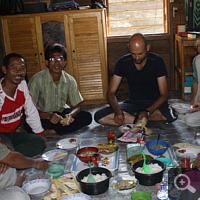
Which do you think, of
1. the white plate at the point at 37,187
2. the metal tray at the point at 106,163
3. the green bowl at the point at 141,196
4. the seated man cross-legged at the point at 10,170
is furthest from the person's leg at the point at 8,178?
the green bowl at the point at 141,196

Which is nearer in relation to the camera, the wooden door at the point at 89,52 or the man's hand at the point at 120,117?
the man's hand at the point at 120,117

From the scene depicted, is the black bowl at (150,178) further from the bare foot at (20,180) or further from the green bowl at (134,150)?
the bare foot at (20,180)

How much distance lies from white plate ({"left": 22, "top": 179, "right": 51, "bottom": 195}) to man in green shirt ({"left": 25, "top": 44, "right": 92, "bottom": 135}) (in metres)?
1.19

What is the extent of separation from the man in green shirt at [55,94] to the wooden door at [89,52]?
4.38ft

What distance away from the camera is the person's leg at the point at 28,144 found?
2.72 m

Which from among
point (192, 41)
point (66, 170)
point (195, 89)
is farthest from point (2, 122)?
point (192, 41)

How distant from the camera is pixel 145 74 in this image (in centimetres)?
347

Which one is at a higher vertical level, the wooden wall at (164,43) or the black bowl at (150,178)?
the wooden wall at (164,43)

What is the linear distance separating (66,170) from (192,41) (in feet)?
10.2

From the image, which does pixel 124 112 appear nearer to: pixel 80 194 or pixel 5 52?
pixel 80 194

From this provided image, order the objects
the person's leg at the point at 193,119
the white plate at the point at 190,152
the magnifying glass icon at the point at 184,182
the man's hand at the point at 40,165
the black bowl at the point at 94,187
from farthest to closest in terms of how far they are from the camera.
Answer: the person's leg at the point at 193,119
the white plate at the point at 190,152
the man's hand at the point at 40,165
the black bowl at the point at 94,187
the magnifying glass icon at the point at 184,182

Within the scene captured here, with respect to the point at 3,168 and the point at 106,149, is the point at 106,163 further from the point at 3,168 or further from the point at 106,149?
the point at 3,168

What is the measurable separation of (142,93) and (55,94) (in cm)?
112

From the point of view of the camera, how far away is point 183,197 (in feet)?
5.00
